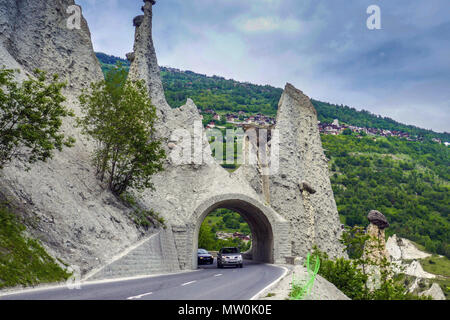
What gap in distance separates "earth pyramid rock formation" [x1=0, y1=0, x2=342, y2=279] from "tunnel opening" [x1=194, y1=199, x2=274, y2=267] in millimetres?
195

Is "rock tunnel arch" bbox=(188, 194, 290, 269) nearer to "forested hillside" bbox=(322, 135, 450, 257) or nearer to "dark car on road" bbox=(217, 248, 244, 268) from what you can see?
"dark car on road" bbox=(217, 248, 244, 268)

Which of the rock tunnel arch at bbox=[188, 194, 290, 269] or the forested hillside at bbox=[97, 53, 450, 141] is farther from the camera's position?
the forested hillside at bbox=[97, 53, 450, 141]

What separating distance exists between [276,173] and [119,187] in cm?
1819

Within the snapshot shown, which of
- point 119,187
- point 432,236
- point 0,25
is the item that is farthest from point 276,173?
point 432,236

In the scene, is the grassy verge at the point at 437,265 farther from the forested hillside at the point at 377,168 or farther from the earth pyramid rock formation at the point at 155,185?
the earth pyramid rock formation at the point at 155,185

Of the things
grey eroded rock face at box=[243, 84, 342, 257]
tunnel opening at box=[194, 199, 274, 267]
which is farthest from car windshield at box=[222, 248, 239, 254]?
grey eroded rock face at box=[243, 84, 342, 257]

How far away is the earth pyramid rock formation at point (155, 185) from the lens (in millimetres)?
18172

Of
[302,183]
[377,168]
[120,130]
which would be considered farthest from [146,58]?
[377,168]

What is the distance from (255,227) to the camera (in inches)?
1719

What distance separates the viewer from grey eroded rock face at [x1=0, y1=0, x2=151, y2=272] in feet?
55.6

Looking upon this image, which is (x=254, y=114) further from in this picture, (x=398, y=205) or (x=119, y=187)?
(x=119, y=187)

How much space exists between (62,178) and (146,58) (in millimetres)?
19567
